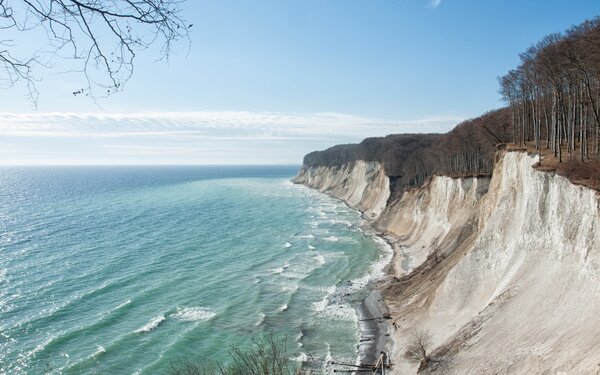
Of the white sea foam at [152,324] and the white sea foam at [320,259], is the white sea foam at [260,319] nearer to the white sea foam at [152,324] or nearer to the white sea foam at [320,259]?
the white sea foam at [152,324]

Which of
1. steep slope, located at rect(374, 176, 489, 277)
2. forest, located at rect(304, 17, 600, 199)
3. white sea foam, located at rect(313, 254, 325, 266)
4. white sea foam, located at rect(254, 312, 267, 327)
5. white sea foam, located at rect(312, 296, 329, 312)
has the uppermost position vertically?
forest, located at rect(304, 17, 600, 199)

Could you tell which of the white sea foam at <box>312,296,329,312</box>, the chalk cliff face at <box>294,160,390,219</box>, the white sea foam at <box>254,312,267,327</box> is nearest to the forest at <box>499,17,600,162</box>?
the white sea foam at <box>312,296,329,312</box>

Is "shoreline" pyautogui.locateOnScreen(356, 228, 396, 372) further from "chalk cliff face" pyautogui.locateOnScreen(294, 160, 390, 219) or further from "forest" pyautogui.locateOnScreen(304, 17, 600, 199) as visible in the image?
"chalk cliff face" pyautogui.locateOnScreen(294, 160, 390, 219)

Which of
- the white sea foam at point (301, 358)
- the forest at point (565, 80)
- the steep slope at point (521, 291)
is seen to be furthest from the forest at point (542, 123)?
the white sea foam at point (301, 358)

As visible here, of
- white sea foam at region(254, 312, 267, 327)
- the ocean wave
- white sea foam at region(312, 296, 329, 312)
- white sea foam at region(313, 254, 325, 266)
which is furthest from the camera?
white sea foam at region(313, 254, 325, 266)

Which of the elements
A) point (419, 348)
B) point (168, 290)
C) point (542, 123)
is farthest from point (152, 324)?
point (542, 123)

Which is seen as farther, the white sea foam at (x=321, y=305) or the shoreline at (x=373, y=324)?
the white sea foam at (x=321, y=305)

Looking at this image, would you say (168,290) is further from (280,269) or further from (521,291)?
(521,291)
